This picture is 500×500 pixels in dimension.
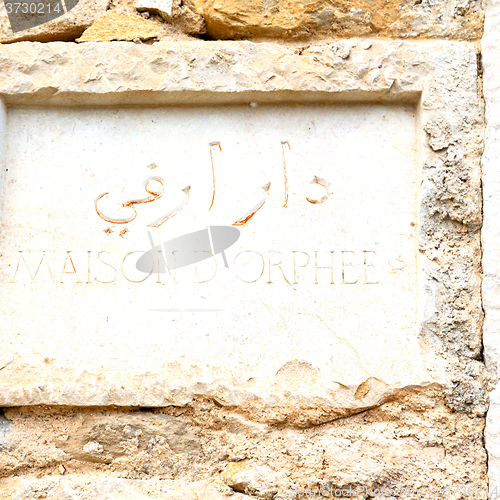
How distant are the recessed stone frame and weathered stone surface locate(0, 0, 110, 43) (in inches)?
4.0

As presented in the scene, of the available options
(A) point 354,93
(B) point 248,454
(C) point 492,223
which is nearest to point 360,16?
(A) point 354,93

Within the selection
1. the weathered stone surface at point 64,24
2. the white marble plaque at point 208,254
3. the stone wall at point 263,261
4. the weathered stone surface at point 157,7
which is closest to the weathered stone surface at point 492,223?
the stone wall at point 263,261

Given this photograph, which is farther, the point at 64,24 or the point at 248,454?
the point at 64,24


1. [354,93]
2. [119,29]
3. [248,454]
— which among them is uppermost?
[119,29]

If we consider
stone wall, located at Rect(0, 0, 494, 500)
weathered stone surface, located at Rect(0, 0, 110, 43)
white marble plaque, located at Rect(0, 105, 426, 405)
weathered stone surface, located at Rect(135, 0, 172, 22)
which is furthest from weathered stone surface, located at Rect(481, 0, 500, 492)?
weathered stone surface, located at Rect(0, 0, 110, 43)

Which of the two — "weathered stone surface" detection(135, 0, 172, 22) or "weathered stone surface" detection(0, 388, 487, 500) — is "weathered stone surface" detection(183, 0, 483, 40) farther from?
"weathered stone surface" detection(0, 388, 487, 500)

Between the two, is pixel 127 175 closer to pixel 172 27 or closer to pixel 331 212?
pixel 172 27

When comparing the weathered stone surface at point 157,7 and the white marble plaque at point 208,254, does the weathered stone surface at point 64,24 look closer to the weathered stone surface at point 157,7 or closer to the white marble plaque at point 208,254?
the weathered stone surface at point 157,7

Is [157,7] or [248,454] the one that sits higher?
[157,7]

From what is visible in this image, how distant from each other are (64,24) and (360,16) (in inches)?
37.2

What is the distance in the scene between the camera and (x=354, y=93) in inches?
61.4

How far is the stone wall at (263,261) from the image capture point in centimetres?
144

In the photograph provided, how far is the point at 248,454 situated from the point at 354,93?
111cm

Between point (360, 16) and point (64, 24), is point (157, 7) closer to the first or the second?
point (64, 24)
